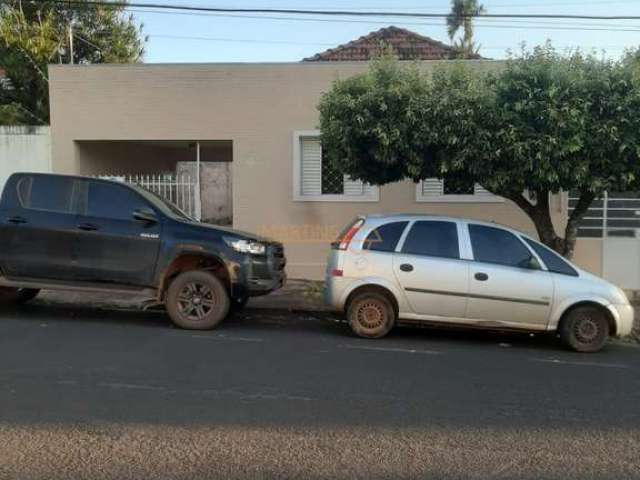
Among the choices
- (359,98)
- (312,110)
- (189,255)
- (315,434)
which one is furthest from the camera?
(312,110)

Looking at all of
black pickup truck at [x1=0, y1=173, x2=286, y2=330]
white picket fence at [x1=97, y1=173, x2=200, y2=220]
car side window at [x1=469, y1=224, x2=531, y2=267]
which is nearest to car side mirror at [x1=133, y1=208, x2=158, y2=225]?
black pickup truck at [x1=0, y1=173, x2=286, y2=330]

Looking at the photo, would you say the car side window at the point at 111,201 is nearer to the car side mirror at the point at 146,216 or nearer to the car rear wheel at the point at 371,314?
the car side mirror at the point at 146,216

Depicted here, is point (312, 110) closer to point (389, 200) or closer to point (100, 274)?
point (389, 200)

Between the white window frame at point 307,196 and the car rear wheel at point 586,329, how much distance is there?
5.70 m

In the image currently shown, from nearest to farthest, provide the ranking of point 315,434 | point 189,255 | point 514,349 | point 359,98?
point 315,434, point 514,349, point 189,255, point 359,98

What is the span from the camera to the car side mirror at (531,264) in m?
7.78

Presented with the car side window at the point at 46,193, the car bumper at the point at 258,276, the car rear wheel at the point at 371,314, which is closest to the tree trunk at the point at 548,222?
the car rear wheel at the point at 371,314

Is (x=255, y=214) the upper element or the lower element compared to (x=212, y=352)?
upper

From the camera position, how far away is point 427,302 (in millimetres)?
7828

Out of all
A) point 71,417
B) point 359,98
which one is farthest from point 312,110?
point 71,417

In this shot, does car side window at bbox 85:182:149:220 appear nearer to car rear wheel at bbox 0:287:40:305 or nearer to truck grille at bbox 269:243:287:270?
truck grille at bbox 269:243:287:270

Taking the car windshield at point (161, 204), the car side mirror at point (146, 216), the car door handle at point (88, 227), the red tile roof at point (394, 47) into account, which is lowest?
the car door handle at point (88, 227)

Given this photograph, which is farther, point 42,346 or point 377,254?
point 377,254

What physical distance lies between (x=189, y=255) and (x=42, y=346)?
2064 millimetres
